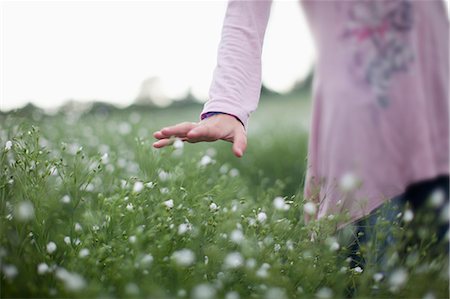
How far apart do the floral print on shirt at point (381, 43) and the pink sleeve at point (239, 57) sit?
1.39 feet

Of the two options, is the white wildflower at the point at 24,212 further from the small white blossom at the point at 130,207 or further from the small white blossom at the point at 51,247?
the small white blossom at the point at 130,207

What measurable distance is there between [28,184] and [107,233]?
0.43 meters

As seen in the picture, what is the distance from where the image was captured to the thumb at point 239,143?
5.65ft

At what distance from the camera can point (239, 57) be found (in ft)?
5.95

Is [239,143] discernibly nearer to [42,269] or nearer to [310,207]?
[310,207]

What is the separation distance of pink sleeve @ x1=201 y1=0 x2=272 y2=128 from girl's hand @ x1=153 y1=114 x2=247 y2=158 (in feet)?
0.10

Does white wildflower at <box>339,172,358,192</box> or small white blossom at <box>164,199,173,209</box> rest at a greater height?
white wildflower at <box>339,172,358,192</box>

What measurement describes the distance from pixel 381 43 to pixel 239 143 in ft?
1.79

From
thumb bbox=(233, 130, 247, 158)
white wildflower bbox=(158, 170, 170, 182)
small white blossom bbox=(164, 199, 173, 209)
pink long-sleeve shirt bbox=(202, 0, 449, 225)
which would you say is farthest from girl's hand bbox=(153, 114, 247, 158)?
white wildflower bbox=(158, 170, 170, 182)

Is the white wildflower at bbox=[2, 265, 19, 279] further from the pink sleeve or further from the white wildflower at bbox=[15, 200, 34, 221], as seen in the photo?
the pink sleeve

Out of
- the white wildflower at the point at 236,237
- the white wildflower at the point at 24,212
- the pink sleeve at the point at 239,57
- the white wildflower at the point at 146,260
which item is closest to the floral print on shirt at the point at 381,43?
the pink sleeve at the point at 239,57

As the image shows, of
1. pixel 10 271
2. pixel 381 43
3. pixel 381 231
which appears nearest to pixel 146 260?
pixel 10 271

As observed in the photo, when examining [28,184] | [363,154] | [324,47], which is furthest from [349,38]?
[28,184]

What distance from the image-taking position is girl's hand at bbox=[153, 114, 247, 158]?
1738 millimetres
